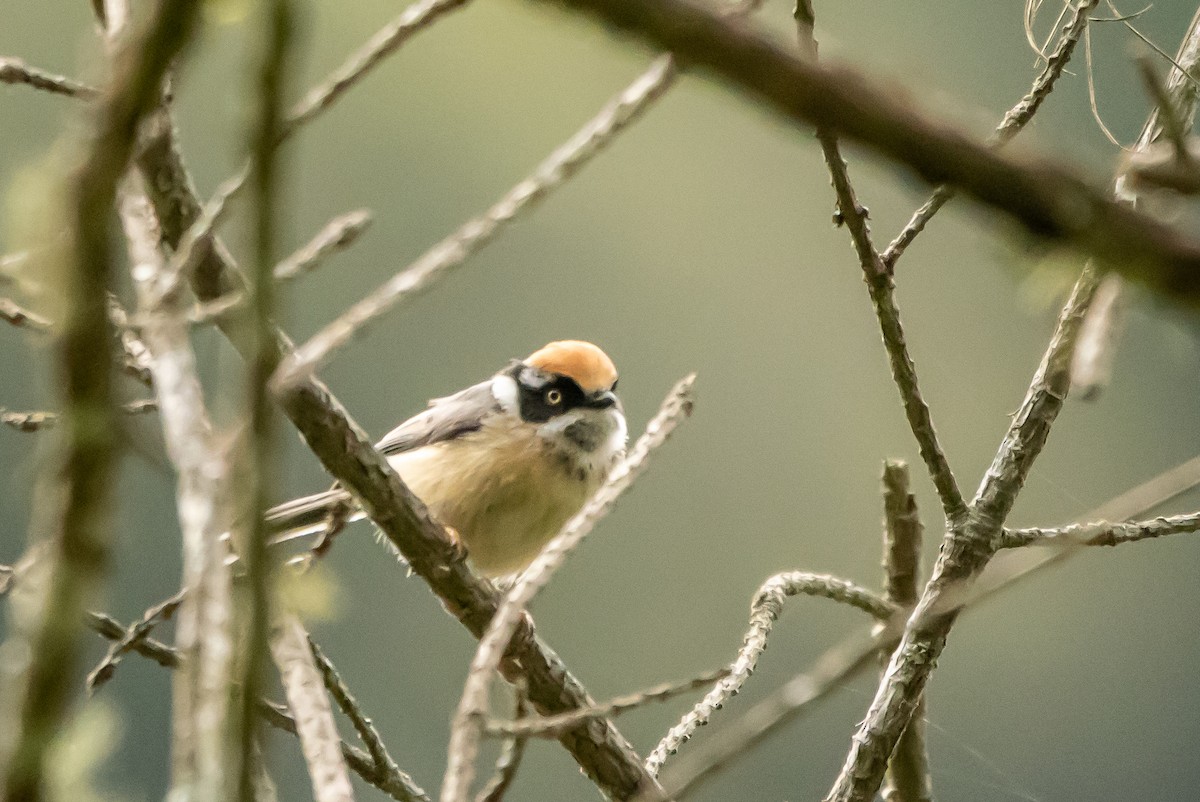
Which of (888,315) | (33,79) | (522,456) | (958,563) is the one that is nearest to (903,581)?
(958,563)

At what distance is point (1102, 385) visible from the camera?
0.66 meters

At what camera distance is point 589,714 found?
130cm

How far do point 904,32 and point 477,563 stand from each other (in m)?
8.07

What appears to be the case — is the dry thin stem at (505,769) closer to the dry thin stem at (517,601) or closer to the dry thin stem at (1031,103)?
the dry thin stem at (517,601)

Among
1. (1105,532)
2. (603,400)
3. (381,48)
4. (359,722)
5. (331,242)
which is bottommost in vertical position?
(1105,532)

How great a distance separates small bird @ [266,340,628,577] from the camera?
3.69m

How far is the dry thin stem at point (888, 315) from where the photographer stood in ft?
6.55

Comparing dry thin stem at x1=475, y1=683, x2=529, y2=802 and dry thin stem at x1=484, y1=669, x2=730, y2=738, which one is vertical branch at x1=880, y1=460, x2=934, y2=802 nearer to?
dry thin stem at x1=484, y1=669, x2=730, y2=738

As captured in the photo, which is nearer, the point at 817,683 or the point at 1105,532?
the point at 817,683

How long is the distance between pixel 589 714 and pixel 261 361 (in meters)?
0.71

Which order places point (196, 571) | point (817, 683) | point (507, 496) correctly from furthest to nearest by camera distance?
1. point (507, 496)
2. point (817, 683)
3. point (196, 571)

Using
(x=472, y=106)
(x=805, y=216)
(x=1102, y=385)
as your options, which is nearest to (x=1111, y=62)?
(x=805, y=216)

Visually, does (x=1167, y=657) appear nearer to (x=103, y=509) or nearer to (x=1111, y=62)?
(x=1111, y=62)

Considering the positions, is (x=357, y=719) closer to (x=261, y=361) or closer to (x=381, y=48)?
(x=381, y=48)
